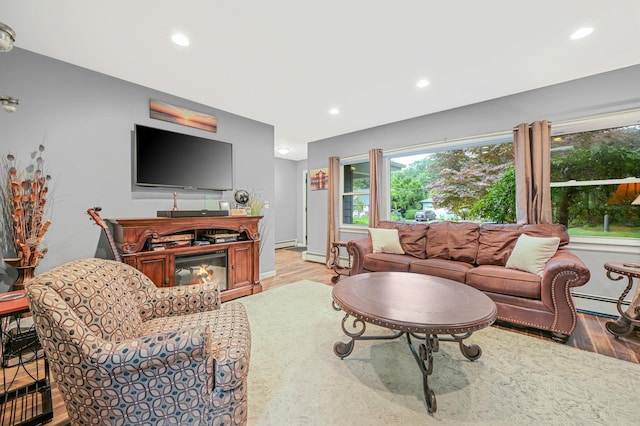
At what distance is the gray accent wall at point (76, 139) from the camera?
89.5 inches

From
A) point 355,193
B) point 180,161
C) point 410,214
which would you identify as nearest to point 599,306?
point 410,214

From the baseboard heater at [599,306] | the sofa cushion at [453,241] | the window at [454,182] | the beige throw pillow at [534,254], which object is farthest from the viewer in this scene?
the window at [454,182]

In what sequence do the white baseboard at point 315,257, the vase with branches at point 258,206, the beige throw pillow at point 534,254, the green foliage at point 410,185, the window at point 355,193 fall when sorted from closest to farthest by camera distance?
1. the beige throw pillow at point 534,254
2. the vase with branches at point 258,206
3. the green foliage at point 410,185
4. the window at point 355,193
5. the white baseboard at point 315,257

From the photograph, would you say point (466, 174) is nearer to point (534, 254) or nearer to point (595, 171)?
point (595, 171)

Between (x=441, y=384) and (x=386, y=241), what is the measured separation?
2.12 meters

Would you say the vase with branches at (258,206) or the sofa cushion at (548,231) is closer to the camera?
the sofa cushion at (548,231)

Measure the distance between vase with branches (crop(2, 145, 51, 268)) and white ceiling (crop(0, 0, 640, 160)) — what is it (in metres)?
1.10

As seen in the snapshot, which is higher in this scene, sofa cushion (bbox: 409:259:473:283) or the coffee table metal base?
sofa cushion (bbox: 409:259:473:283)

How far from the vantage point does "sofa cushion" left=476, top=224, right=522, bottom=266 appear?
2.92 m

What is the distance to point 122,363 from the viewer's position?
987 mm

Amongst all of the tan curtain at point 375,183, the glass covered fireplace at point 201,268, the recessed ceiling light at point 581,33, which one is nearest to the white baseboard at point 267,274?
the glass covered fireplace at point 201,268

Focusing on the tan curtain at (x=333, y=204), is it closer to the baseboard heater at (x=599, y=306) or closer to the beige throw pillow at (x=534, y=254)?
the beige throw pillow at (x=534, y=254)

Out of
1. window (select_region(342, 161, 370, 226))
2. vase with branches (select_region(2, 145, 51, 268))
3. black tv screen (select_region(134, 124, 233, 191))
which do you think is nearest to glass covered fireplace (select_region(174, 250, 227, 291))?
black tv screen (select_region(134, 124, 233, 191))

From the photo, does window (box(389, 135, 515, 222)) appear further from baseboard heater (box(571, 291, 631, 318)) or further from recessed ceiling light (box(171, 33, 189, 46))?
recessed ceiling light (box(171, 33, 189, 46))
